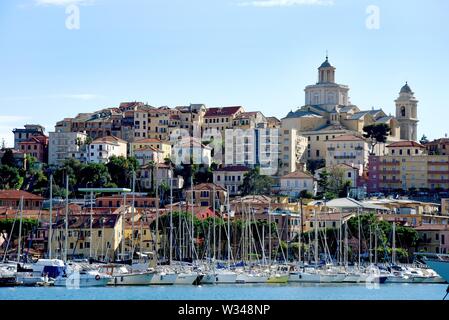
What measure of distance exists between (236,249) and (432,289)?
5.98 meters

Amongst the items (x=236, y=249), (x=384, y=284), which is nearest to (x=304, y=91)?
(x=236, y=249)

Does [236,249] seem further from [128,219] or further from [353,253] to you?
[128,219]

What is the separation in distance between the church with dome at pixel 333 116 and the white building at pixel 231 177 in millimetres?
4988

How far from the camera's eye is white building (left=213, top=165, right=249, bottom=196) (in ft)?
125

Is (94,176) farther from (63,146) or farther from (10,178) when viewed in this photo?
(63,146)

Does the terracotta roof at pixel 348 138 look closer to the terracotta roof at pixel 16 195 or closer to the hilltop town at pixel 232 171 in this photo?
the hilltop town at pixel 232 171

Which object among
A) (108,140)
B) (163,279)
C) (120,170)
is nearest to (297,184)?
(120,170)

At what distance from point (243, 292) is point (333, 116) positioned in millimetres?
28071

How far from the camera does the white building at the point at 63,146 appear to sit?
41.4 meters

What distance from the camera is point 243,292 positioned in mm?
18359

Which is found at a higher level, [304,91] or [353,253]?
[304,91]

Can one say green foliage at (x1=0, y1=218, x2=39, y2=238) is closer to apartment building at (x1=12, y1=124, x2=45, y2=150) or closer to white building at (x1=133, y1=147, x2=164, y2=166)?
white building at (x1=133, y1=147, x2=164, y2=166)

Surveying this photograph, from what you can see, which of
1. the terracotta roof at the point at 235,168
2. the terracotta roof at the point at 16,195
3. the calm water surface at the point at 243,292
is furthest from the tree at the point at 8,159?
the calm water surface at the point at 243,292

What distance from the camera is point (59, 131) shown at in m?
43.3
